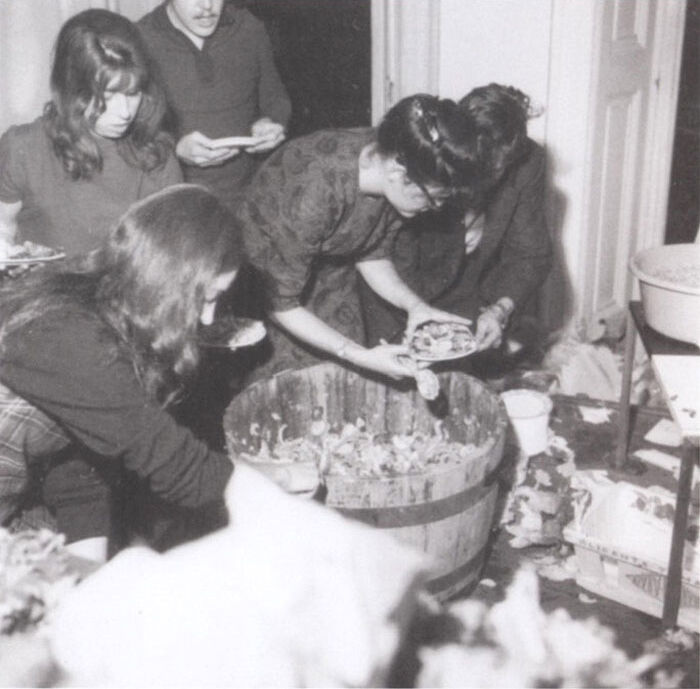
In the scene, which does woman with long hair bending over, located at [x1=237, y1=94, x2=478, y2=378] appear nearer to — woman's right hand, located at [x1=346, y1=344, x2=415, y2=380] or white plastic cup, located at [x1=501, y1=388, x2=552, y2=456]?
woman's right hand, located at [x1=346, y1=344, x2=415, y2=380]

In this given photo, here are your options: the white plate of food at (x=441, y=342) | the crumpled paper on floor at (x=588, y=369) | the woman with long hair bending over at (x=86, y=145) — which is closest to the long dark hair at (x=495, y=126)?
the white plate of food at (x=441, y=342)

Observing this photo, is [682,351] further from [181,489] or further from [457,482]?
[181,489]

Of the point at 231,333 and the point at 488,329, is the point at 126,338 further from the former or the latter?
the point at 488,329

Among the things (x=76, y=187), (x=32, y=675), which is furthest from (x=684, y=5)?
(x=32, y=675)

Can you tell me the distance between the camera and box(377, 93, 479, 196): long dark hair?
205cm

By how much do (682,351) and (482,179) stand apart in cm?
68

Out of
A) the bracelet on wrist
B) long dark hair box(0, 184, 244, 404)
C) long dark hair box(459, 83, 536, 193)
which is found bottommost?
the bracelet on wrist

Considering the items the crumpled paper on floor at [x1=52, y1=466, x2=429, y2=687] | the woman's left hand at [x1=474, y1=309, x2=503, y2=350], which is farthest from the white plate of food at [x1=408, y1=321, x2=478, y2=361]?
the crumpled paper on floor at [x1=52, y1=466, x2=429, y2=687]

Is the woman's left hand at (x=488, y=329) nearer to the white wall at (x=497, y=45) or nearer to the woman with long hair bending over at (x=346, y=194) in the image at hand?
the woman with long hair bending over at (x=346, y=194)

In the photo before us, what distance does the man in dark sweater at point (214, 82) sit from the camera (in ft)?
9.11

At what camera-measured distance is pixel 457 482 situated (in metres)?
1.99

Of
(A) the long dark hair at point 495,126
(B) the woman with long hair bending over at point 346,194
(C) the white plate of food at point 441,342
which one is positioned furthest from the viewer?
(A) the long dark hair at point 495,126

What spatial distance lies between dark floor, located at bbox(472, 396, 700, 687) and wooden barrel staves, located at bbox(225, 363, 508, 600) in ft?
0.72

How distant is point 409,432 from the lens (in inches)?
102
